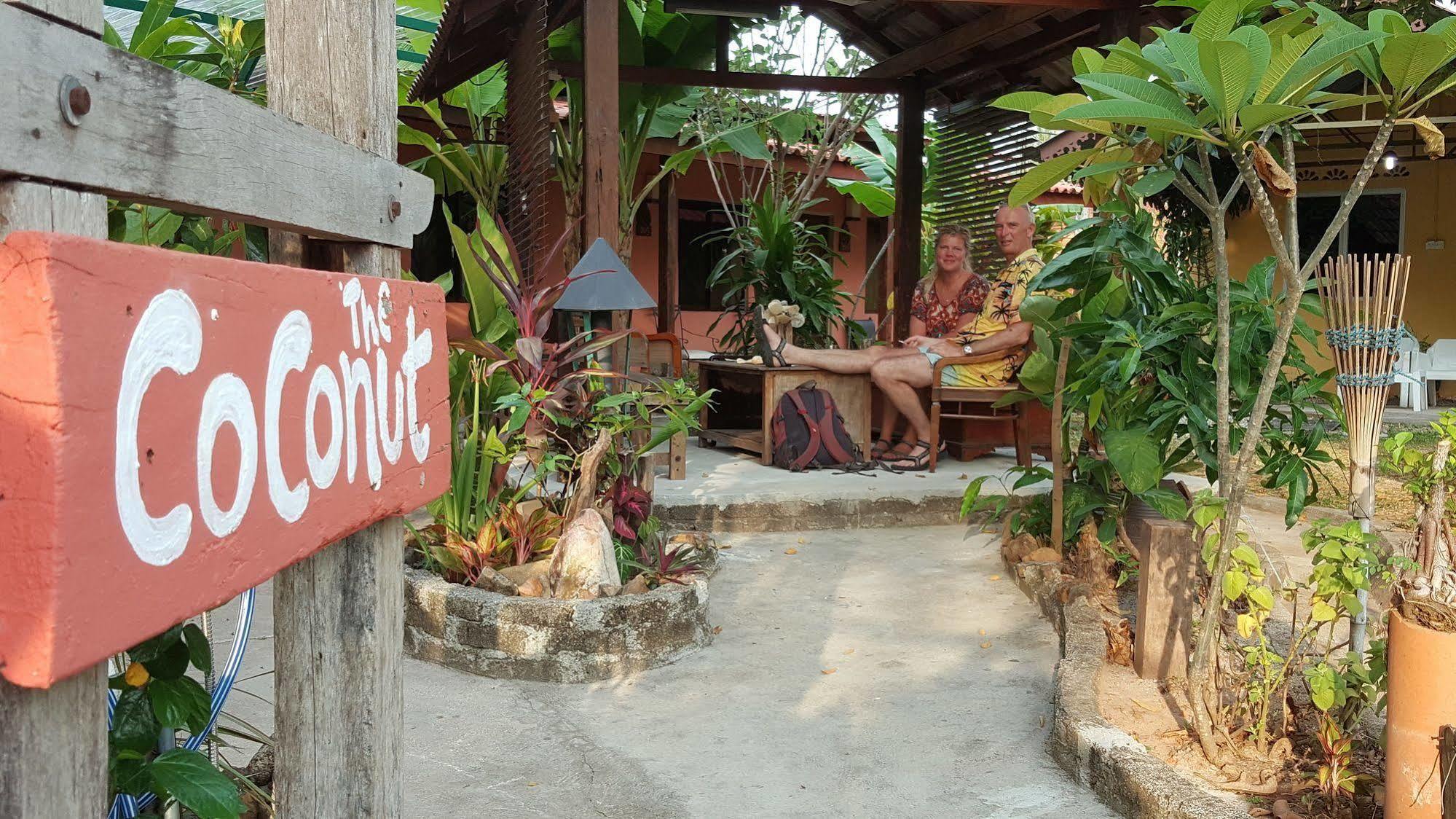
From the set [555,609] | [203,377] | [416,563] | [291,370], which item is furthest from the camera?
[416,563]

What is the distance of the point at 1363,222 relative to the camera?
12109 mm

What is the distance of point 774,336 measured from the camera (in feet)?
21.0

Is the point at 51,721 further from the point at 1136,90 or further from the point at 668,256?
the point at 668,256

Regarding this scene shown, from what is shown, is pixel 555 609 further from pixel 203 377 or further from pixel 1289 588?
pixel 203 377

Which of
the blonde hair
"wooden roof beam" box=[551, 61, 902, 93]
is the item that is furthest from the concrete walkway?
"wooden roof beam" box=[551, 61, 902, 93]

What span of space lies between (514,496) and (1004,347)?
297cm

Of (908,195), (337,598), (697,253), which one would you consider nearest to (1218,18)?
(337,598)

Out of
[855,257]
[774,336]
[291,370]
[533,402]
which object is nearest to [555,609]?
[533,402]

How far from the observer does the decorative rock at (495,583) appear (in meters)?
3.71

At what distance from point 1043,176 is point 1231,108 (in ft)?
1.36

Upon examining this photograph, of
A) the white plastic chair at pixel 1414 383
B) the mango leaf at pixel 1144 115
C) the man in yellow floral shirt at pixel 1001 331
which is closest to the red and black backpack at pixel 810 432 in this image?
the man in yellow floral shirt at pixel 1001 331

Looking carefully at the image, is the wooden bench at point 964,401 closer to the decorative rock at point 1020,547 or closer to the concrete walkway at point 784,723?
the decorative rock at point 1020,547

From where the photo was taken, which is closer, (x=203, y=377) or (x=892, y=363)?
(x=203, y=377)

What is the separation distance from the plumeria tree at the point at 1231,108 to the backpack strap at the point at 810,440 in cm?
350
